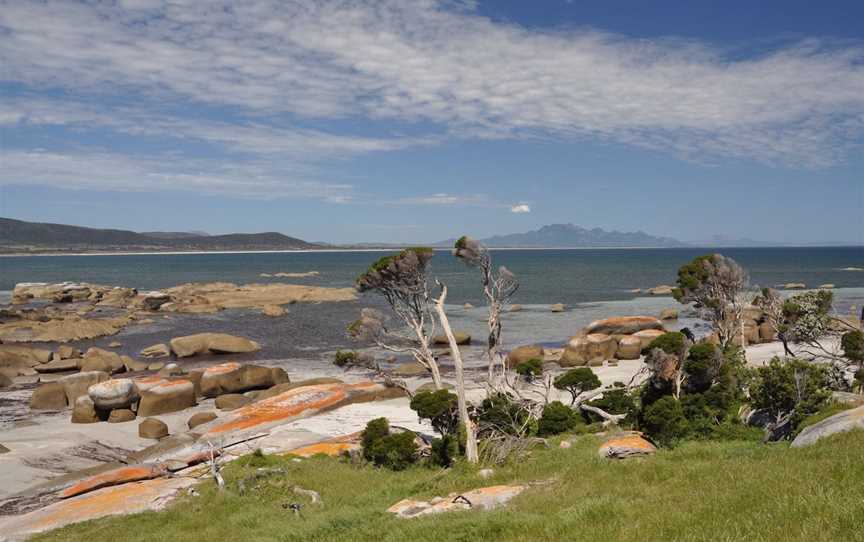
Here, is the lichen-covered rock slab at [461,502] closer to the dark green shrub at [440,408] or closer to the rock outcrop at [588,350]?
the dark green shrub at [440,408]

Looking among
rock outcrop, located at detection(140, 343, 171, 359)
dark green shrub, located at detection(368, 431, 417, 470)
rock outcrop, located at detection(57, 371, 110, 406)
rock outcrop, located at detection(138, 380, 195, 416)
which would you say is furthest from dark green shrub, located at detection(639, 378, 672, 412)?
rock outcrop, located at detection(140, 343, 171, 359)

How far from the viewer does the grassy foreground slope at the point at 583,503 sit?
29.7 ft

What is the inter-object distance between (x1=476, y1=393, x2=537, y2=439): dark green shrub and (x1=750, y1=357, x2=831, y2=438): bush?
7.90 m

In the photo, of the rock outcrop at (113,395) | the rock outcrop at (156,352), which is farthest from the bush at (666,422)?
the rock outcrop at (156,352)

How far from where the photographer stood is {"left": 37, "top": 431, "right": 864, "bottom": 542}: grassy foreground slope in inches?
356

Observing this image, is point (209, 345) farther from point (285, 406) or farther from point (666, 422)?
point (666, 422)

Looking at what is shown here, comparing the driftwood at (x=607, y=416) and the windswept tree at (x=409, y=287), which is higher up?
the windswept tree at (x=409, y=287)

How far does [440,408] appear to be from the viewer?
22.9 meters

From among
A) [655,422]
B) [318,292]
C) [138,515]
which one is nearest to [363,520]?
[138,515]

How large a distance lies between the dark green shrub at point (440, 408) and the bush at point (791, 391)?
10284 mm

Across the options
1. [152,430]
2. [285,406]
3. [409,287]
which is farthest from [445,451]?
[152,430]

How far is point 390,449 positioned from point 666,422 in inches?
368

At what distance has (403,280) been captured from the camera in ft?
83.8

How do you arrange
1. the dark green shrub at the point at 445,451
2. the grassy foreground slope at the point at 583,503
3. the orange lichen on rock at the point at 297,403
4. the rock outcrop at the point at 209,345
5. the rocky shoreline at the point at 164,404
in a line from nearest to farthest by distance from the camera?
1. the grassy foreground slope at the point at 583,503
2. the dark green shrub at the point at 445,451
3. the rocky shoreline at the point at 164,404
4. the orange lichen on rock at the point at 297,403
5. the rock outcrop at the point at 209,345
